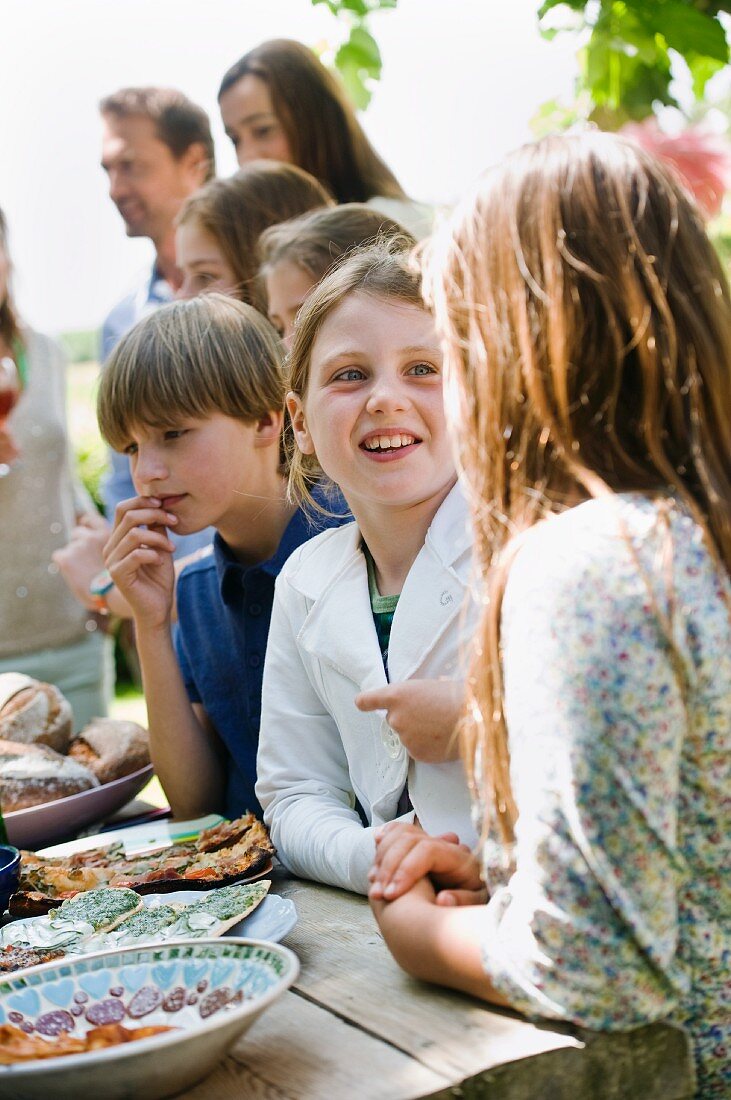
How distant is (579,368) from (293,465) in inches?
37.8

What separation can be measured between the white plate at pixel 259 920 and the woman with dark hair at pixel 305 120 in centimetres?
232

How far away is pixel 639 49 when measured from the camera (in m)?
2.52

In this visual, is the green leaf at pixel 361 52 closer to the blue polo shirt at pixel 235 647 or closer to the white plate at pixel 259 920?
the blue polo shirt at pixel 235 647

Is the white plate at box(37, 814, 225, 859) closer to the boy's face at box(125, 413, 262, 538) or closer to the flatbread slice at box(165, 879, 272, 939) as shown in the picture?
the flatbread slice at box(165, 879, 272, 939)

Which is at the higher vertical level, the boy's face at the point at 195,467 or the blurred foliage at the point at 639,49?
the blurred foliage at the point at 639,49

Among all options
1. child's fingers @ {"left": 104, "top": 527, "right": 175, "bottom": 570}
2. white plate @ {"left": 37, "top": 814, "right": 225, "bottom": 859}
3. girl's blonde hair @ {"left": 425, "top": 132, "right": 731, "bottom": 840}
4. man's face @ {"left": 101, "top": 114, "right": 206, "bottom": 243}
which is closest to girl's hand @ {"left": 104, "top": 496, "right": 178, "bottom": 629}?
child's fingers @ {"left": 104, "top": 527, "right": 175, "bottom": 570}

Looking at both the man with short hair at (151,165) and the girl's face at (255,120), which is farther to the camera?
the man with short hair at (151,165)

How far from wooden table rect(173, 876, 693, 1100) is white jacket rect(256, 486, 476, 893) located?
342 millimetres

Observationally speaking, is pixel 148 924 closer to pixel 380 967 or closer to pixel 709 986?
pixel 380 967

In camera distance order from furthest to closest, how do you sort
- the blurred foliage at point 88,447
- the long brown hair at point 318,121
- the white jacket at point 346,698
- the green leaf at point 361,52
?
the blurred foliage at point 88,447 < the green leaf at point 361,52 < the long brown hair at point 318,121 < the white jacket at point 346,698

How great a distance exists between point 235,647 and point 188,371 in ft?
1.71

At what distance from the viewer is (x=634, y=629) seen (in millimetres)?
998

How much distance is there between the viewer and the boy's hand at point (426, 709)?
1415 millimetres

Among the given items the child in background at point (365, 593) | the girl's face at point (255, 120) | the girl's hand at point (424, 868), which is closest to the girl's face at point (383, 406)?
the child in background at point (365, 593)
